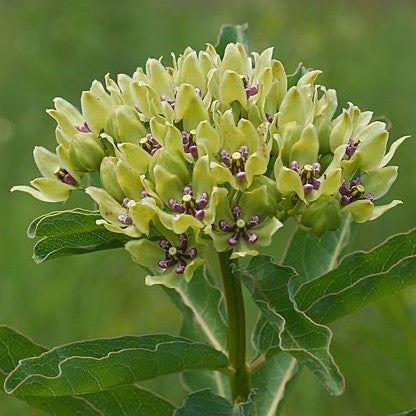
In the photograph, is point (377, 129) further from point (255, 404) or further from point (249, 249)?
point (255, 404)

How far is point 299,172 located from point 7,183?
3238 mm

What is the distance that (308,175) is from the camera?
156 centimetres

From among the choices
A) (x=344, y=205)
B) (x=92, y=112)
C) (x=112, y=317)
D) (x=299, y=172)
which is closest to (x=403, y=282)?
(x=344, y=205)

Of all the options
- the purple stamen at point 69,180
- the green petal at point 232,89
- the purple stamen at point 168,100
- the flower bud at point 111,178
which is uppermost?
the green petal at point 232,89

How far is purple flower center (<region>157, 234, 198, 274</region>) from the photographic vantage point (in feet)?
5.08

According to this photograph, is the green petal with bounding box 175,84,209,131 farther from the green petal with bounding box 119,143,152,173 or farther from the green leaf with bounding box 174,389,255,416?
the green leaf with bounding box 174,389,255,416

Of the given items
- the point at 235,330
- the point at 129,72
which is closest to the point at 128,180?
the point at 235,330

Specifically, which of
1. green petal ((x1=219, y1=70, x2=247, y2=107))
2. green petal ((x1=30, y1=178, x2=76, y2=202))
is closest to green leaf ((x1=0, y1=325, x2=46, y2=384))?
green petal ((x1=30, y1=178, x2=76, y2=202))

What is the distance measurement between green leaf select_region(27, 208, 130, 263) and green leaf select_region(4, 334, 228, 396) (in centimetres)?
17

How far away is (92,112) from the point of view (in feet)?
5.59

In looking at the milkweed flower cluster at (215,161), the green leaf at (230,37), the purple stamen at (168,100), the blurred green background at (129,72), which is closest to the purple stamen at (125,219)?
the milkweed flower cluster at (215,161)

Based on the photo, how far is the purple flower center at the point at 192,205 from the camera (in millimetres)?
1510

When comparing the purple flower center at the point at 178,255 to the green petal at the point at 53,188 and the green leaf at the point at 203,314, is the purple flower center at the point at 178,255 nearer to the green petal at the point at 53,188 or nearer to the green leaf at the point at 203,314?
the green petal at the point at 53,188

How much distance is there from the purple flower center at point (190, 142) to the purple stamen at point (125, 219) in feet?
0.53
